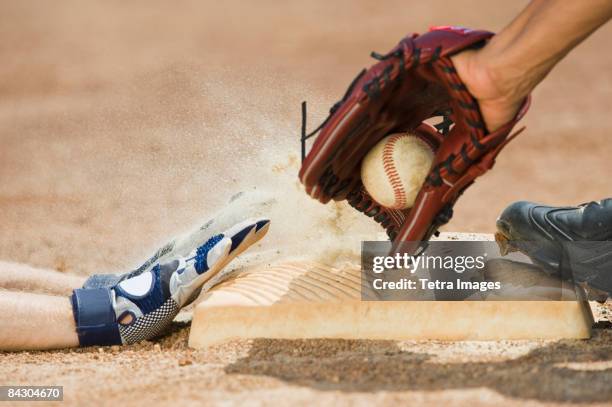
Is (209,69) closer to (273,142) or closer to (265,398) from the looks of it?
(273,142)

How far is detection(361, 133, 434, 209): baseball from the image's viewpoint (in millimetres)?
2504

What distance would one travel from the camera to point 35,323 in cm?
245

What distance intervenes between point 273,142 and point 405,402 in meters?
2.06

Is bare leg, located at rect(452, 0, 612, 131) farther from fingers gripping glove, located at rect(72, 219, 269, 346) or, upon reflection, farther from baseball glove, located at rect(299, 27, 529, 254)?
fingers gripping glove, located at rect(72, 219, 269, 346)

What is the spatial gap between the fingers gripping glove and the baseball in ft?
1.74

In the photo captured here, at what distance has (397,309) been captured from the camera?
2430mm

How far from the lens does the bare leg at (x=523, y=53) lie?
1.96 meters

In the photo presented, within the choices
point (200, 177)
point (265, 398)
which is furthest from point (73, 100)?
point (265, 398)

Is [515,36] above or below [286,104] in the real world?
below

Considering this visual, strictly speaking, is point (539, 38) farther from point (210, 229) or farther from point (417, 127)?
point (210, 229)

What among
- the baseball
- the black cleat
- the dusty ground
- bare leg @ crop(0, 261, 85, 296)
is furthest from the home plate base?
bare leg @ crop(0, 261, 85, 296)

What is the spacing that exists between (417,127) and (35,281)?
5.91ft

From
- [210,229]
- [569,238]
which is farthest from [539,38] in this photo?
[210,229]

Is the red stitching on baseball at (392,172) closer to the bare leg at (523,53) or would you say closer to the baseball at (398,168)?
the baseball at (398,168)
